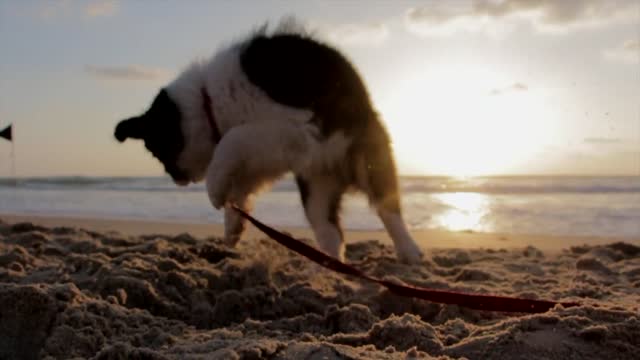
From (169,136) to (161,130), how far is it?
2.9 inches

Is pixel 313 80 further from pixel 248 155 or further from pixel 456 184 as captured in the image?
pixel 456 184

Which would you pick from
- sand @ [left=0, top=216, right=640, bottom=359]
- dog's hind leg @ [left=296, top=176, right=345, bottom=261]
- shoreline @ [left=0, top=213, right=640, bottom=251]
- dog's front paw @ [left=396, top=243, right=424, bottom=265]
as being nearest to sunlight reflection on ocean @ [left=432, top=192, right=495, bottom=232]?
shoreline @ [left=0, top=213, right=640, bottom=251]

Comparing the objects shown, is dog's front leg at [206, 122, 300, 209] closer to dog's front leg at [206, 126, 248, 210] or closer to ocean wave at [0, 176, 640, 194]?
dog's front leg at [206, 126, 248, 210]

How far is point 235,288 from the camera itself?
330 centimetres

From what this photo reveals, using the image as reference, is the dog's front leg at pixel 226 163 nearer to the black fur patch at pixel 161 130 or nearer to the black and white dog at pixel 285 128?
the black and white dog at pixel 285 128

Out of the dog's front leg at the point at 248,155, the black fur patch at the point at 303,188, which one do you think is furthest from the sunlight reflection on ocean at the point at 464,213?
the dog's front leg at the point at 248,155

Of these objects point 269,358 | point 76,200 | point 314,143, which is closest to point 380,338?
point 269,358

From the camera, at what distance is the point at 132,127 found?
4547 mm

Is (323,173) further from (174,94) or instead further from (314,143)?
(174,94)

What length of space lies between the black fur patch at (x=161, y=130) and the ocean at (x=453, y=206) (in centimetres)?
66

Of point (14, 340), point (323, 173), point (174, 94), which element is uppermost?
point (174, 94)

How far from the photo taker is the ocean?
7.73 m

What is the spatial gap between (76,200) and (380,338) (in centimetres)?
1265

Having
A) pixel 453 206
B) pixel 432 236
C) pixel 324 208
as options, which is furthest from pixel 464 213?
pixel 324 208
